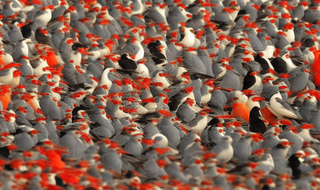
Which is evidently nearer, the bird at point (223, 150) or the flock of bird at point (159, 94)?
the flock of bird at point (159, 94)

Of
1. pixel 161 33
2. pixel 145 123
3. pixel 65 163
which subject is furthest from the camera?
pixel 161 33

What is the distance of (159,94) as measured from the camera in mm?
5824

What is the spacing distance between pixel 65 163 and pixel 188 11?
11.7 feet

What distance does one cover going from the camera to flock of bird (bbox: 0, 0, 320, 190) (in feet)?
15.1

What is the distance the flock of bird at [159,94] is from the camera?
182 inches

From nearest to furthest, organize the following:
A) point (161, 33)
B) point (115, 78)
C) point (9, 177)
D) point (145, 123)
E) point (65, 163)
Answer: point (9, 177)
point (65, 163)
point (145, 123)
point (115, 78)
point (161, 33)

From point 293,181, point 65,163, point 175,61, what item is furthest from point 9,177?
point 175,61

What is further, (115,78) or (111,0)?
(111,0)

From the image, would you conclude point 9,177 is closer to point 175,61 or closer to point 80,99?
point 80,99

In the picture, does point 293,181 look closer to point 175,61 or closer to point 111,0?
point 175,61

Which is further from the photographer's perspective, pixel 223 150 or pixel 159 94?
pixel 159 94

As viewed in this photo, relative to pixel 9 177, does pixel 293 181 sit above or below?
below

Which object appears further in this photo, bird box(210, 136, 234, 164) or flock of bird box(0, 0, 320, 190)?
bird box(210, 136, 234, 164)

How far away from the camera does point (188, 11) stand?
760 centimetres
